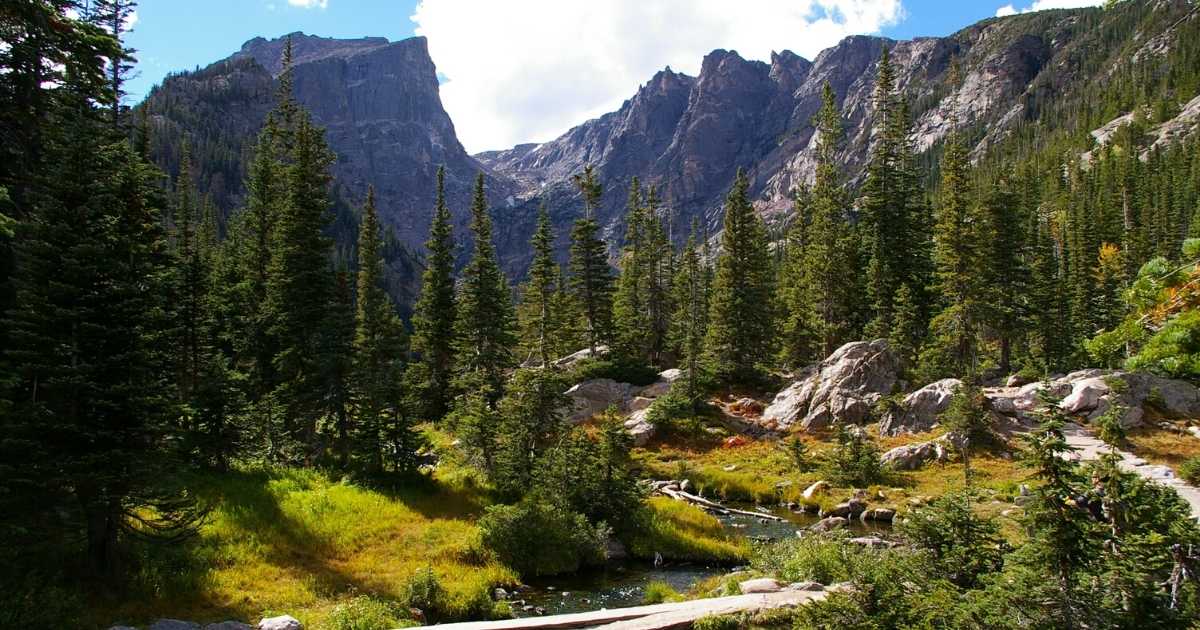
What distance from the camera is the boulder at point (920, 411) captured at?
1475 inches

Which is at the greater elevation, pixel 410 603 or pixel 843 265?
pixel 843 265

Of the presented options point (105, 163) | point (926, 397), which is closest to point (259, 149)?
point (105, 163)

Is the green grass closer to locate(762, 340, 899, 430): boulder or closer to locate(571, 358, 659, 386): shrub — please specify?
locate(762, 340, 899, 430): boulder

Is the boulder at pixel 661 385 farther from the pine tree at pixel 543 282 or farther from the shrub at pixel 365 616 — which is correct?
the shrub at pixel 365 616

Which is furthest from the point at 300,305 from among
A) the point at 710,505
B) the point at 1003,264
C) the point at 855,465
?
the point at 1003,264

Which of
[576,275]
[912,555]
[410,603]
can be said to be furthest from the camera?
[576,275]

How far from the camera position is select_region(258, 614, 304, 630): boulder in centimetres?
1303

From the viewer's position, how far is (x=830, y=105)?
5906cm

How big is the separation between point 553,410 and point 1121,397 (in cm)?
2993

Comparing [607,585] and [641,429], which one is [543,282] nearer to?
[641,429]

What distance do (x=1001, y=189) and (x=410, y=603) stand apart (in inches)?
1876

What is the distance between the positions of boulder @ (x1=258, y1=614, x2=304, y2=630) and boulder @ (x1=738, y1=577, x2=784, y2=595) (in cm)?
984

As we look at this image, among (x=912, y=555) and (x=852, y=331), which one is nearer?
(x=912, y=555)

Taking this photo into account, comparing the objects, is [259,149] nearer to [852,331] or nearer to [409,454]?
[409,454]
